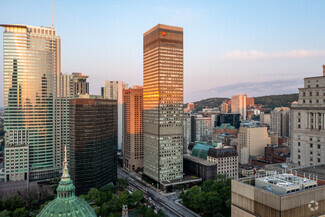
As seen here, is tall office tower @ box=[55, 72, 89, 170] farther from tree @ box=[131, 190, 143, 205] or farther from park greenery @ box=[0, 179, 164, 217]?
tree @ box=[131, 190, 143, 205]

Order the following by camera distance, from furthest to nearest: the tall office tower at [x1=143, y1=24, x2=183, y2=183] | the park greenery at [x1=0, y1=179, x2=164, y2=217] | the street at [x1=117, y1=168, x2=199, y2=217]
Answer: the tall office tower at [x1=143, y1=24, x2=183, y2=183] → the street at [x1=117, y1=168, x2=199, y2=217] → the park greenery at [x1=0, y1=179, x2=164, y2=217]

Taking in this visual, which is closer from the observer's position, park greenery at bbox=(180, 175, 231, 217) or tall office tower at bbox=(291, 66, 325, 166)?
tall office tower at bbox=(291, 66, 325, 166)

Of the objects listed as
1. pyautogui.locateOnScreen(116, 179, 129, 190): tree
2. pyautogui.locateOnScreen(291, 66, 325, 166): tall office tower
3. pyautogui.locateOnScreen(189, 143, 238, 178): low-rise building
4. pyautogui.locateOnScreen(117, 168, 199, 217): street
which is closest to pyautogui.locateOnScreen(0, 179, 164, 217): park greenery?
pyautogui.locateOnScreen(117, 168, 199, 217): street

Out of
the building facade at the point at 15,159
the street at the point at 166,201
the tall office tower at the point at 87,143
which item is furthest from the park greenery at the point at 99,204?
the building facade at the point at 15,159

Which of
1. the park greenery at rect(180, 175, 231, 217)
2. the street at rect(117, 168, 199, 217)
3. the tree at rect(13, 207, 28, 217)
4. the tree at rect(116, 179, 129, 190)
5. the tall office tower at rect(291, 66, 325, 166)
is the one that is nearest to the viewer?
the tall office tower at rect(291, 66, 325, 166)

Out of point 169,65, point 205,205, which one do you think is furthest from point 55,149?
point 205,205

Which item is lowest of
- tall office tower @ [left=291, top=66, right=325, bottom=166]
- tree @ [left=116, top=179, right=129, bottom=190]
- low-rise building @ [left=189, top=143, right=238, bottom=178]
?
tree @ [left=116, top=179, right=129, bottom=190]

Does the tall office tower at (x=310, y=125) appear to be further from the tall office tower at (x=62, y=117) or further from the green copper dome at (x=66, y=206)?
the tall office tower at (x=62, y=117)

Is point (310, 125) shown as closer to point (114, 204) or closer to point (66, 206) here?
point (66, 206)
